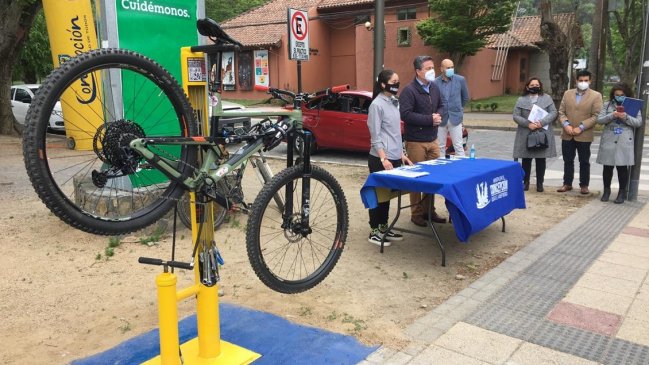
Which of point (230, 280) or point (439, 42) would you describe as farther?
point (439, 42)

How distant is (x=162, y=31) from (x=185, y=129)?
11.6 feet

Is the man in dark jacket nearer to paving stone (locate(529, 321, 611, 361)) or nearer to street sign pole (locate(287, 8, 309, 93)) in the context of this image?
paving stone (locate(529, 321, 611, 361))

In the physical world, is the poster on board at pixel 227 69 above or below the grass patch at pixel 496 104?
above

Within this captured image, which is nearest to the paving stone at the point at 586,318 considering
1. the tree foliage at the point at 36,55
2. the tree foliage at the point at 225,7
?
the tree foliage at the point at 36,55

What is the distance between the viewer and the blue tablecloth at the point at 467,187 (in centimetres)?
460

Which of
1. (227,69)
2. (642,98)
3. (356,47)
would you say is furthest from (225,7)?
(642,98)

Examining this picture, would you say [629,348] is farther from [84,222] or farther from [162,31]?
[162,31]

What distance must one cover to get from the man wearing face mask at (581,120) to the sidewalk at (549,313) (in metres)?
2.35

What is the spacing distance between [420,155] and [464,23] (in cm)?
2297

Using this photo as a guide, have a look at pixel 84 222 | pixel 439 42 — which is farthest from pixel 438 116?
pixel 439 42

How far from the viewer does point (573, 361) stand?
3225 mm

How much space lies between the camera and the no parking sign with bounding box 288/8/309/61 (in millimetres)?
8148

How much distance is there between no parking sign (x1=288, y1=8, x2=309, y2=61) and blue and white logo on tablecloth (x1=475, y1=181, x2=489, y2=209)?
413 cm

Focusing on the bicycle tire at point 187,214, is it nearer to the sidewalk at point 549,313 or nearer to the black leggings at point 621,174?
the sidewalk at point 549,313
